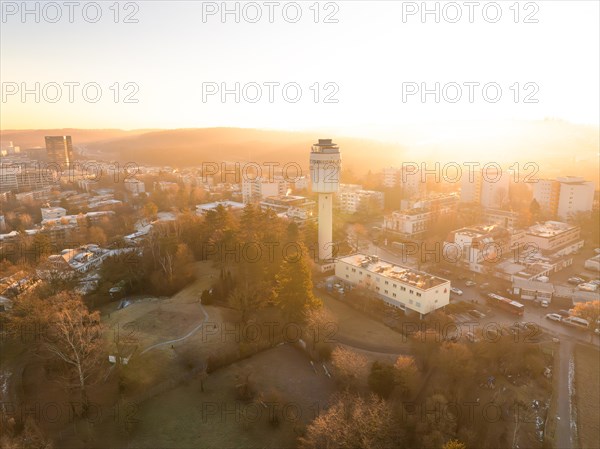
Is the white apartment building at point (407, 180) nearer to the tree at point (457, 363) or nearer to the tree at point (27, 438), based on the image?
the tree at point (457, 363)

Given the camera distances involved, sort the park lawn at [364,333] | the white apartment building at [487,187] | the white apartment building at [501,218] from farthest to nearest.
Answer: the white apartment building at [487,187]
the white apartment building at [501,218]
the park lawn at [364,333]

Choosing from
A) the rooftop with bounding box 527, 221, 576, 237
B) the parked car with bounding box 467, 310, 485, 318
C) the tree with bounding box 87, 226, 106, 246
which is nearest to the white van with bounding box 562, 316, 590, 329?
the parked car with bounding box 467, 310, 485, 318

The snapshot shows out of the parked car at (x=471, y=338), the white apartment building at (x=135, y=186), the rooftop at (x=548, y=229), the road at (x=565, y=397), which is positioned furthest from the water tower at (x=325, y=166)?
the white apartment building at (x=135, y=186)

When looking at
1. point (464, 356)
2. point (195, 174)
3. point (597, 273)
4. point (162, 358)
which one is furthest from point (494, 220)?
point (195, 174)

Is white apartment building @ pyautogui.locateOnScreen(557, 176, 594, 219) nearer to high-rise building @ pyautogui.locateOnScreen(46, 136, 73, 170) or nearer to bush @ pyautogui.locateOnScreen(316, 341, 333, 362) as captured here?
bush @ pyautogui.locateOnScreen(316, 341, 333, 362)

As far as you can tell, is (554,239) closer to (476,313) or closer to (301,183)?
(476,313)
